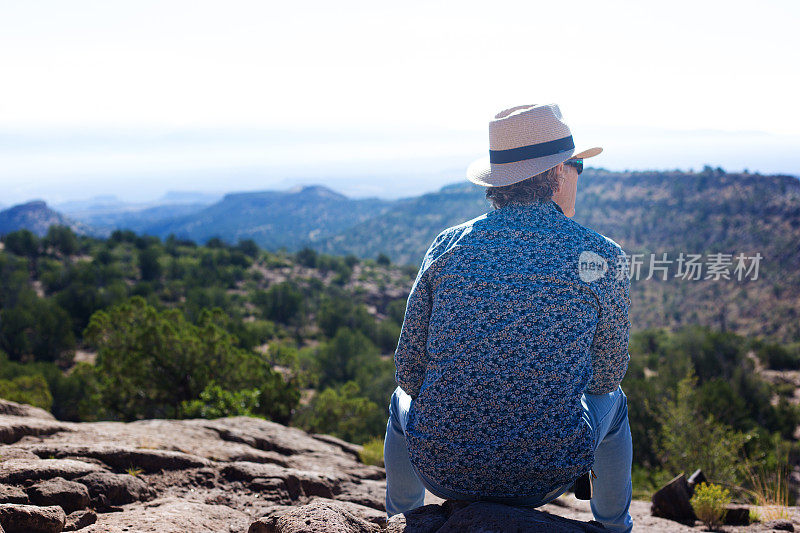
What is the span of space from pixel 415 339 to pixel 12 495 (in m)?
2.43

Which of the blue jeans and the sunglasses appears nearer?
the blue jeans

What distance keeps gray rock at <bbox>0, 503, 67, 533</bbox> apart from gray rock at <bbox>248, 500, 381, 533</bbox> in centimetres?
100

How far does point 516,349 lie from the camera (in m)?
1.99

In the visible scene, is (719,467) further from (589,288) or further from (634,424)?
(634,424)

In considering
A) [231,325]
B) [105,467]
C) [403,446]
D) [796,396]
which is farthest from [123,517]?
[796,396]

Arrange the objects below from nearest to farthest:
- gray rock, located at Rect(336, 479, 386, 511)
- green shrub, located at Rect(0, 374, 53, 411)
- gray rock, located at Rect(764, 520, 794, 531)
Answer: gray rock, located at Rect(764, 520, 794, 531) < gray rock, located at Rect(336, 479, 386, 511) < green shrub, located at Rect(0, 374, 53, 411)

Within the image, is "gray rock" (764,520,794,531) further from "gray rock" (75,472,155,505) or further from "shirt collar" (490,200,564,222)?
"gray rock" (75,472,155,505)

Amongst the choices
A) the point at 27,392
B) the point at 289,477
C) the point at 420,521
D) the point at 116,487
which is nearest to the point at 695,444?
the point at 289,477

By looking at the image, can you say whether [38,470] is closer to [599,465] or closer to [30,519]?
[30,519]

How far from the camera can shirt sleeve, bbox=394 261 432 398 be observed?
2.30 meters

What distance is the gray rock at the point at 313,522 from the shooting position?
2.35 m

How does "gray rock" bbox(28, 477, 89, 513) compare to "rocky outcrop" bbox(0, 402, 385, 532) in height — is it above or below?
above

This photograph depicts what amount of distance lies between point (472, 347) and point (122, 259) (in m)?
51.7

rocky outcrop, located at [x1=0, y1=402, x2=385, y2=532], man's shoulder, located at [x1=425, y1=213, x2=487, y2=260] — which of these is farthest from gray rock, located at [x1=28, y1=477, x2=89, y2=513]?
man's shoulder, located at [x1=425, y1=213, x2=487, y2=260]
